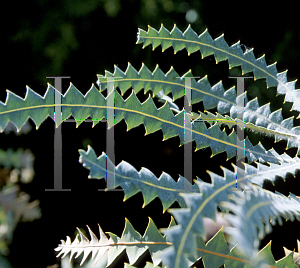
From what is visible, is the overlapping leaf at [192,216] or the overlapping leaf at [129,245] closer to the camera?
the overlapping leaf at [192,216]

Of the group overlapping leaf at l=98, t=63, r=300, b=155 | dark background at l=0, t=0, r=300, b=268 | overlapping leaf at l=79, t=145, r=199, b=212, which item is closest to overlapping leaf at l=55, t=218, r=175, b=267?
overlapping leaf at l=79, t=145, r=199, b=212

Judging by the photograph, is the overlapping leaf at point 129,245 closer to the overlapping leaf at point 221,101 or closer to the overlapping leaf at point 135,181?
the overlapping leaf at point 135,181

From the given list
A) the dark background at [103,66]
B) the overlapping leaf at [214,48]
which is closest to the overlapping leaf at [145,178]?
the overlapping leaf at [214,48]

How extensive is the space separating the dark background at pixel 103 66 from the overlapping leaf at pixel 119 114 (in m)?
0.39

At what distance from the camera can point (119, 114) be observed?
0.92 ft

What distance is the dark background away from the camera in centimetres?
76

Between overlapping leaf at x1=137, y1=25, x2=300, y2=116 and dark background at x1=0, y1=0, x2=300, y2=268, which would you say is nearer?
overlapping leaf at x1=137, y1=25, x2=300, y2=116

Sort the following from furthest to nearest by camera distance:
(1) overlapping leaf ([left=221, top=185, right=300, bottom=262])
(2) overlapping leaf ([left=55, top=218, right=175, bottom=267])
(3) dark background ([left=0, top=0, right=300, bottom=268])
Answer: (3) dark background ([left=0, top=0, right=300, bottom=268]) → (2) overlapping leaf ([left=55, top=218, right=175, bottom=267]) → (1) overlapping leaf ([left=221, top=185, right=300, bottom=262])

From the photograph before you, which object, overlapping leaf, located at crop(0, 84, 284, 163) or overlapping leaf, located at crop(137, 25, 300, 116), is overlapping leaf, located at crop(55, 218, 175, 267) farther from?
overlapping leaf, located at crop(137, 25, 300, 116)

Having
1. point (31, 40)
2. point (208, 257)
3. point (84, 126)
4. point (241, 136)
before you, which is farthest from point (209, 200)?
point (31, 40)

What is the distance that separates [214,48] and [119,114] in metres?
0.18

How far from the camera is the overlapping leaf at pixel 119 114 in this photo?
0.24 meters

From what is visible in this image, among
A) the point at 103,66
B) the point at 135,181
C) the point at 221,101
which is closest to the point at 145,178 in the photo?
the point at 135,181

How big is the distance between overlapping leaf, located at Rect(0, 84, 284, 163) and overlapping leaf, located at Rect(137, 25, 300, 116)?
0.10 m
